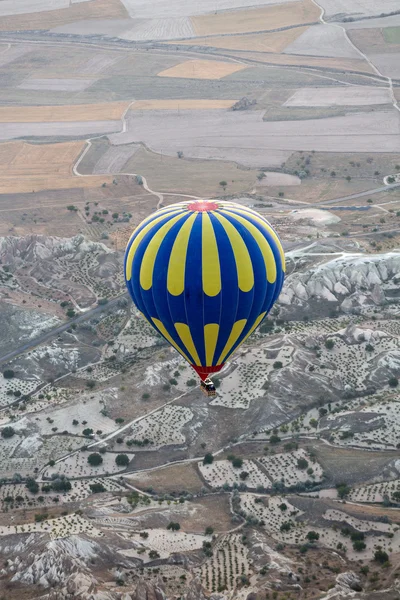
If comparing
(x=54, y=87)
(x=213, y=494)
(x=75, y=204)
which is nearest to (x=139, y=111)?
(x=54, y=87)

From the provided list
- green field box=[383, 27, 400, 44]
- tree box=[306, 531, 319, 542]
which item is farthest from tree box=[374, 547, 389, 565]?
green field box=[383, 27, 400, 44]

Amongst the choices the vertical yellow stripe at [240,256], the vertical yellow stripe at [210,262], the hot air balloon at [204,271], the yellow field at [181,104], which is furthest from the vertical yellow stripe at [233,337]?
the yellow field at [181,104]

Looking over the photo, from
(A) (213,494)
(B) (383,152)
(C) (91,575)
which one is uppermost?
(C) (91,575)

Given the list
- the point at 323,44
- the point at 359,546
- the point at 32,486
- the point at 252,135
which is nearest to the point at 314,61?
the point at 323,44

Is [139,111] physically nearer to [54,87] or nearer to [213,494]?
[54,87]

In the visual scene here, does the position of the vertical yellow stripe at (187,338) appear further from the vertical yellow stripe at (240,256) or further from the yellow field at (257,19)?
the yellow field at (257,19)

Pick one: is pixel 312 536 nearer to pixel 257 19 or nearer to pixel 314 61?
pixel 314 61

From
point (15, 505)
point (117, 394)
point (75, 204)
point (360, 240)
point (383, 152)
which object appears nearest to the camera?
point (15, 505)

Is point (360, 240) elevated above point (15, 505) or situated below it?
below
